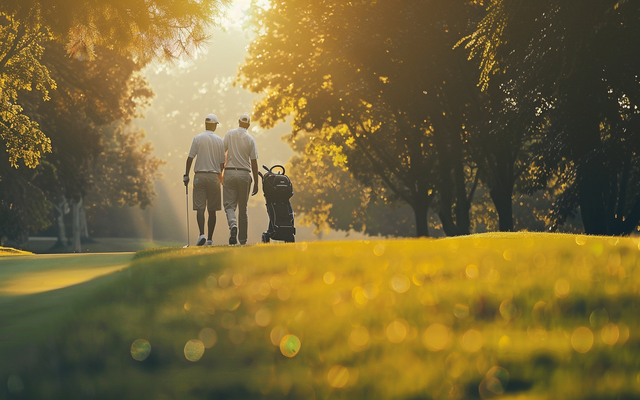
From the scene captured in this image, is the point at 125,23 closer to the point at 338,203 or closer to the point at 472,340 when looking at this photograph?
the point at 472,340

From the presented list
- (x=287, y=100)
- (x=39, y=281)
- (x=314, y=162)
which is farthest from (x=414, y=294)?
(x=314, y=162)

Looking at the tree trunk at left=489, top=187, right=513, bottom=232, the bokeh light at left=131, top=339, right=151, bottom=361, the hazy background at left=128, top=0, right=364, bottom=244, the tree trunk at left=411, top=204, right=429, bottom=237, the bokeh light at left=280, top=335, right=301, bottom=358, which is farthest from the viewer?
the hazy background at left=128, top=0, right=364, bottom=244

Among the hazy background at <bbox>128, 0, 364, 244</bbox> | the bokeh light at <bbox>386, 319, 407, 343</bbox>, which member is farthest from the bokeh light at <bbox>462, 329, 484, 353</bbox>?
the hazy background at <bbox>128, 0, 364, 244</bbox>

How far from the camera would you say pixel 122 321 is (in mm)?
3707

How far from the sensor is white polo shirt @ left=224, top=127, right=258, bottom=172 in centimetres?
1317

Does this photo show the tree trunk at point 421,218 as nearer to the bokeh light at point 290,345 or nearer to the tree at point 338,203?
the tree at point 338,203

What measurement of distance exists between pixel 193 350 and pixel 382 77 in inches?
975

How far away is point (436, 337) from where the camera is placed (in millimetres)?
2982

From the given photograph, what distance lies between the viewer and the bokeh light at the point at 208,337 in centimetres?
306

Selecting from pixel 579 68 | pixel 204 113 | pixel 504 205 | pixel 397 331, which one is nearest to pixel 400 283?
pixel 397 331

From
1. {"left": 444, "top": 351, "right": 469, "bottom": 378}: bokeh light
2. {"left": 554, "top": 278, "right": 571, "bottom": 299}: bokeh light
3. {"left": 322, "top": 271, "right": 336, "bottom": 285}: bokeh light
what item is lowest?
{"left": 444, "top": 351, "right": 469, "bottom": 378}: bokeh light

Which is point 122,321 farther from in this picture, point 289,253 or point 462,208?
point 462,208

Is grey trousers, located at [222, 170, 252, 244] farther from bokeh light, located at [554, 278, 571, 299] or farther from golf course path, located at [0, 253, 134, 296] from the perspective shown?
bokeh light, located at [554, 278, 571, 299]

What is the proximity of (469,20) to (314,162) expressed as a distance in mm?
36090
